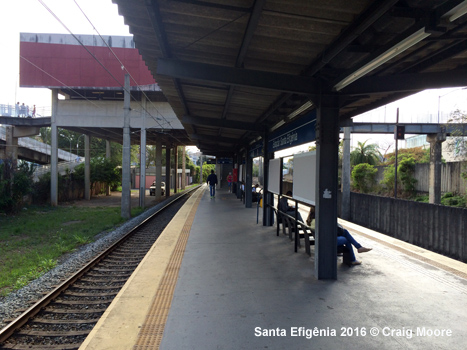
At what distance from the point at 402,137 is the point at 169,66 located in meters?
13.1

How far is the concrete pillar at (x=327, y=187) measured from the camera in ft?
17.6

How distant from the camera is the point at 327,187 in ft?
17.8

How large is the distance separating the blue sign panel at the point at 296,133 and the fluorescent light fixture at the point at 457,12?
2.84 m

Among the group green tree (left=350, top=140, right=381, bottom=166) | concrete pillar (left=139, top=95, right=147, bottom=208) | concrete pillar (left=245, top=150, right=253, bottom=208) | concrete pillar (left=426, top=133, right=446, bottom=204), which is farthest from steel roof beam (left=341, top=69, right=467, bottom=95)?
green tree (left=350, top=140, right=381, bottom=166)

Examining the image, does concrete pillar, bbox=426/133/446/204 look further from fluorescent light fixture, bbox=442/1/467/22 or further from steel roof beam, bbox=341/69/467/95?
fluorescent light fixture, bbox=442/1/467/22

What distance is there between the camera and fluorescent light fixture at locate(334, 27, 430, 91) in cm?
335

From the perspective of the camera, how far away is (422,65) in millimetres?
4930

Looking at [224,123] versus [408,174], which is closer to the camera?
[224,123]

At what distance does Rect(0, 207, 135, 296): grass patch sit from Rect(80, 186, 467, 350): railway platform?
2876 millimetres

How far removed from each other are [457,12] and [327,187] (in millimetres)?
→ 2957

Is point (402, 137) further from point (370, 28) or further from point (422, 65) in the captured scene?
point (370, 28)

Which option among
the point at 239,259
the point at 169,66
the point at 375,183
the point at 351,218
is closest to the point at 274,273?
the point at 239,259

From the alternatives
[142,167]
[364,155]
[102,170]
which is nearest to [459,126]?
[364,155]

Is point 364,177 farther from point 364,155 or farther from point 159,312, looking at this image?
point 159,312
